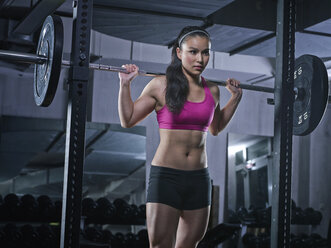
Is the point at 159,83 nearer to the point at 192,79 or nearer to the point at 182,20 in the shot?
the point at 192,79

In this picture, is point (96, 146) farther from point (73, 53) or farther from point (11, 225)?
point (73, 53)

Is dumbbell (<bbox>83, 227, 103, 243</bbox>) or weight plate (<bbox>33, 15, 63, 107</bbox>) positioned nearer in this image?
weight plate (<bbox>33, 15, 63, 107</bbox>)

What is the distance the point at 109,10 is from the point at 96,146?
268cm

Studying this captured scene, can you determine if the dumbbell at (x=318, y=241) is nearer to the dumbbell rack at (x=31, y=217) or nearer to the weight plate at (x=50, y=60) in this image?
the dumbbell rack at (x=31, y=217)

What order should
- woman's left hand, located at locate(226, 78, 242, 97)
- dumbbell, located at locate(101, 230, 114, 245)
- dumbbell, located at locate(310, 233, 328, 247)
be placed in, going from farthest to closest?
dumbbell, located at locate(310, 233, 328, 247) → dumbbell, located at locate(101, 230, 114, 245) → woman's left hand, located at locate(226, 78, 242, 97)

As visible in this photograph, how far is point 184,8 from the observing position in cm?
432

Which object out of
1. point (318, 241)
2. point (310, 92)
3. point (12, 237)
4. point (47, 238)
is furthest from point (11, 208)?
point (318, 241)

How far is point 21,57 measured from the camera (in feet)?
7.17

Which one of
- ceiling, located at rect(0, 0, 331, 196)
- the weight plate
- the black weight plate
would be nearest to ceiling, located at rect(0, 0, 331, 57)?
ceiling, located at rect(0, 0, 331, 196)

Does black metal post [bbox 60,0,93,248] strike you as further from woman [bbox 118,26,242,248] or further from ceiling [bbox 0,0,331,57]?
ceiling [bbox 0,0,331,57]

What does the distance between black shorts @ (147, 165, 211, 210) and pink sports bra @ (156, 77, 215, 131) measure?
203 millimetres

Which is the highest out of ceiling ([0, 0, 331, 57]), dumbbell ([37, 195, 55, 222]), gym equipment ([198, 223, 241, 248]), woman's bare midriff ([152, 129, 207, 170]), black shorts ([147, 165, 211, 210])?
ceiling ([0, 0, 331, 57])

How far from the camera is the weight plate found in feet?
7.09

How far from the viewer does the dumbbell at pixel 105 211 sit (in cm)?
612
